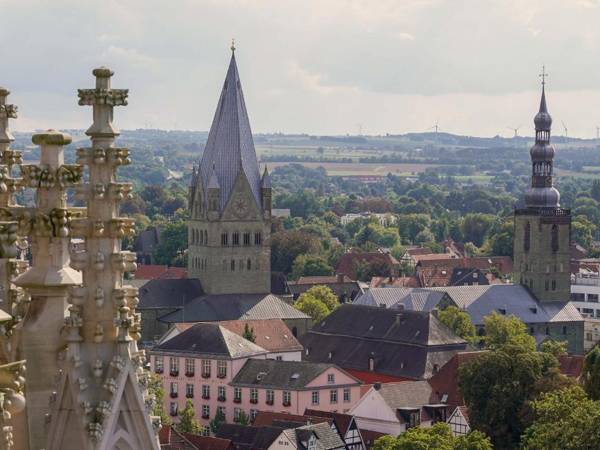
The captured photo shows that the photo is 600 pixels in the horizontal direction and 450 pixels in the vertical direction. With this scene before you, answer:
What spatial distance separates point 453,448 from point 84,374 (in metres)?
64.1

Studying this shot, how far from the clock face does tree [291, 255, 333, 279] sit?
53.8m

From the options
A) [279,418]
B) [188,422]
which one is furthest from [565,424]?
[188,422]

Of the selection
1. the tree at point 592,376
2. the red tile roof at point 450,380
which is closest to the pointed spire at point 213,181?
the red tile roof at point 450,380

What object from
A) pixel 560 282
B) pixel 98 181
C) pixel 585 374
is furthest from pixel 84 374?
pixel 560 282

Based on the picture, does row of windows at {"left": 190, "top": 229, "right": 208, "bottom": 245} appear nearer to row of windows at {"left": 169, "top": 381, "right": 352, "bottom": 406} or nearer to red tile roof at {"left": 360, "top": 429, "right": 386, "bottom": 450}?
row of windows at {"left": 169, "top": 381, "right": 352, "bottom": 406}

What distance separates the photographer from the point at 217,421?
9919 cm

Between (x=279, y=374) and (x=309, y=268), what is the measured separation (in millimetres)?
88843

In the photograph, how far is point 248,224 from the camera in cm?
13412

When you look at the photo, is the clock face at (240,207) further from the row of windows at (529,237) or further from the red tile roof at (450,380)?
the row of windows at (529,237)

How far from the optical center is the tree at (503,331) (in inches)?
4948

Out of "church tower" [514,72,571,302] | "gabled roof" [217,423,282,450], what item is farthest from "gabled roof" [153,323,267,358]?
"church tower" [514,72,571,302]

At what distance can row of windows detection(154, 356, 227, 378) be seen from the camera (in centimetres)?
10481

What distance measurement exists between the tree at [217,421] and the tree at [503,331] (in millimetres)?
26953

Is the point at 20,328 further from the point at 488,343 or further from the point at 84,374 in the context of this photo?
the point at 488,343
